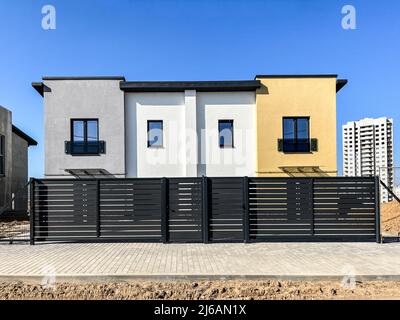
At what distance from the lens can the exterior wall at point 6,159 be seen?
1942 cm

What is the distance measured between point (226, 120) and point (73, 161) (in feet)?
27.5

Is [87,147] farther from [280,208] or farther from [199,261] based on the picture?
[199,261]

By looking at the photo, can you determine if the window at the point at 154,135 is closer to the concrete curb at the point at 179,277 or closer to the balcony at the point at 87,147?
the balcony at the point at 87,147

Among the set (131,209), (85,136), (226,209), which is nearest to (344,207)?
(226,209)

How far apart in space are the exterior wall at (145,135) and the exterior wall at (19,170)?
10.5 metres

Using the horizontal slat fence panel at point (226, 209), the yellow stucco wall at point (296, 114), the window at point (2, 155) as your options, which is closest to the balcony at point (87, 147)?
the window at point (2, 155)

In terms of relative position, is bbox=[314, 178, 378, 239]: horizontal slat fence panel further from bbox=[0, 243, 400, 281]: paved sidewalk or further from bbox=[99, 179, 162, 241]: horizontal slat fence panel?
bbox=[99, 179, 162, 241]: horizontal slat fence panel

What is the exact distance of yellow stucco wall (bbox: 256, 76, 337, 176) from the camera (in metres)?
15.7

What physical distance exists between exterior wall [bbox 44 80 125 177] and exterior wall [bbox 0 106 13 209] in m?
6.34

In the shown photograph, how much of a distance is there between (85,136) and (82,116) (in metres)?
1.06

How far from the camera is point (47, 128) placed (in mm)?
15539

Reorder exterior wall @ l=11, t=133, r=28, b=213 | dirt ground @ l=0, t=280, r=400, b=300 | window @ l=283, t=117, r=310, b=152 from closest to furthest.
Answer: dirt ground @ l=0, t=280, r=400, b=300
window @ l=283, t=117, r=310, b=152
exterior wall @ l=11, t=133, r=28, b=213

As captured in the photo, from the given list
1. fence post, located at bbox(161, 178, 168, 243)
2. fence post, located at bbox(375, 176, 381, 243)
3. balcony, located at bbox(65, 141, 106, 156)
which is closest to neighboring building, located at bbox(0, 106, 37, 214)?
balcony, located at bbox(65, 141, 106, 156)
